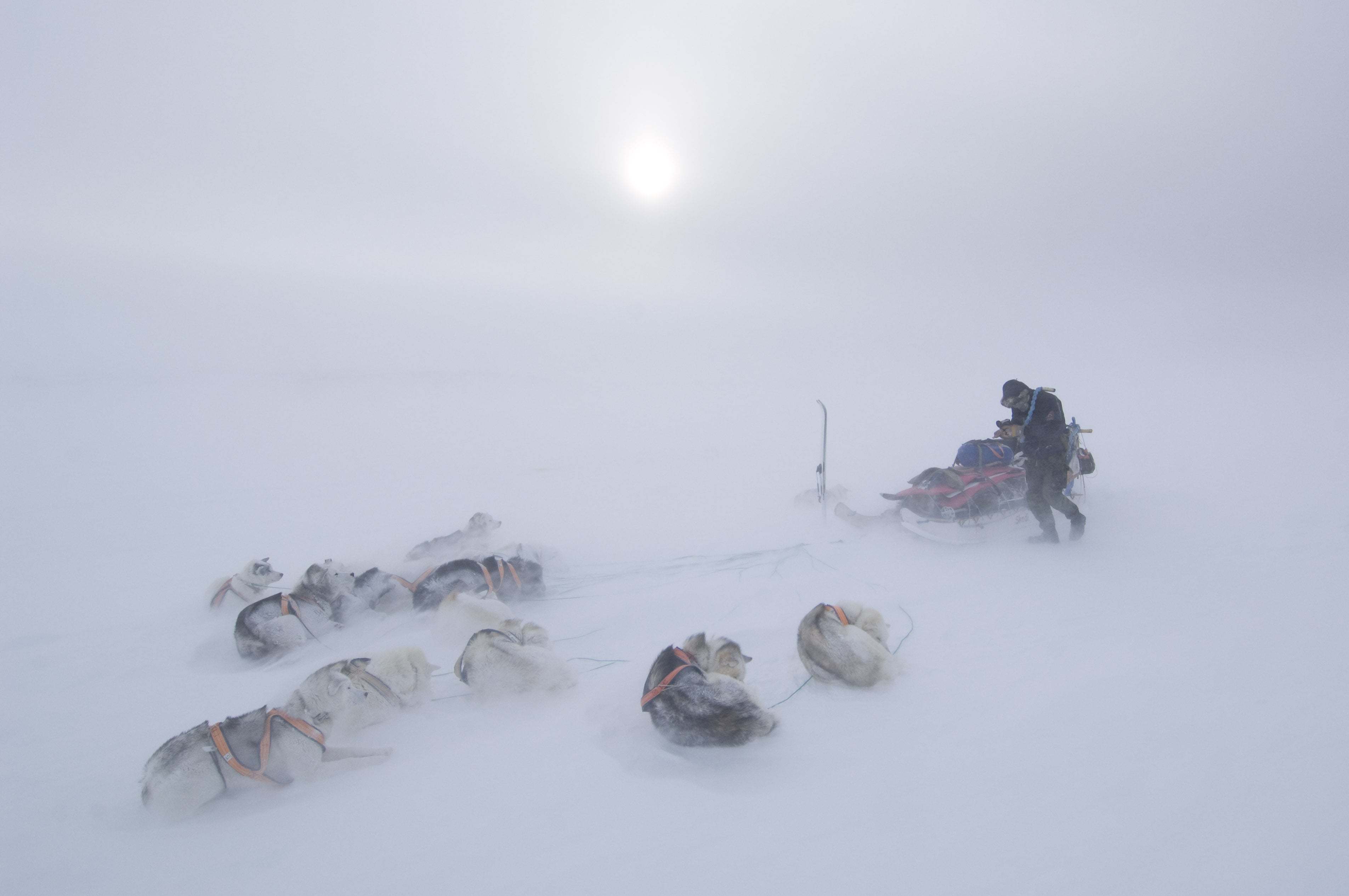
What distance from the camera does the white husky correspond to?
12.4 feet

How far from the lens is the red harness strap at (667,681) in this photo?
240cm

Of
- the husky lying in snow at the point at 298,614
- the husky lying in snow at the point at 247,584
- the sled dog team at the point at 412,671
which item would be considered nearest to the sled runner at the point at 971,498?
the sled dog team at the point at 412,671

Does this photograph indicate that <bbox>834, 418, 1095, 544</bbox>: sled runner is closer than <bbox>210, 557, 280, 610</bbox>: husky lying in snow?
No

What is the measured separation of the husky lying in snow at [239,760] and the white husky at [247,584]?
1833 millimetres

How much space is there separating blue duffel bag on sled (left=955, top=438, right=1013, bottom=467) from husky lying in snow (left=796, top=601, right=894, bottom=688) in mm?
2726

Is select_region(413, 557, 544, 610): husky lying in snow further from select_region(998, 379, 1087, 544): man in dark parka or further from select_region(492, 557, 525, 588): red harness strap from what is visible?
select_region(998, 379, 1087, 544): man in dark parka

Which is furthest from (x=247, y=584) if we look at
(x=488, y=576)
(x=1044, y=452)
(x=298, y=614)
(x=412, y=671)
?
(x=1044, y=452)

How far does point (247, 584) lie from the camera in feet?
12.6

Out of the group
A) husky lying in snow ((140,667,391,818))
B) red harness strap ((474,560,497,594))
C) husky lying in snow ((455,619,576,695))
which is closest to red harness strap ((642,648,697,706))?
husky lying in snow ((455,619,576,695))

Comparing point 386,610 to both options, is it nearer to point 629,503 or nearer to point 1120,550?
point 629,503

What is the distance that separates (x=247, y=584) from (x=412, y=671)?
1.96m

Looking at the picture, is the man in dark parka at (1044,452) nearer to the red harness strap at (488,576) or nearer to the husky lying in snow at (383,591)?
the red harness strap at (488,576)

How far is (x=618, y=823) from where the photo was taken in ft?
6.68

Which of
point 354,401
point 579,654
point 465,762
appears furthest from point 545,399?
point 465,762
